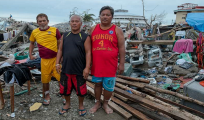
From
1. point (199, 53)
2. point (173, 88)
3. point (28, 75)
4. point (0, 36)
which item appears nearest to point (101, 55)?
point (28, 75)

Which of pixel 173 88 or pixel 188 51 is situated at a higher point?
pixel 188 51

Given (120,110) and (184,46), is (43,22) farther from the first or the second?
(184,46)

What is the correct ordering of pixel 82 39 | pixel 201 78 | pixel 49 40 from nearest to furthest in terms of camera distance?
pixel 82 39 → pixel 49 40 → pixel 201 78

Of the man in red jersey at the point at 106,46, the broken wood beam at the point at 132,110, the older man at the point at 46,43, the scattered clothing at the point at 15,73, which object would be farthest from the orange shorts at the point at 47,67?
the broken wood beam at the point at 132,110

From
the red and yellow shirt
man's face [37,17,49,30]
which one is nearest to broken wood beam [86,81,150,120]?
the red and yellow shirt

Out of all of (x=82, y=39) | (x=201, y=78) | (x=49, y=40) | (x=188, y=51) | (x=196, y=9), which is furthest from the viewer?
(x=196, y=9)

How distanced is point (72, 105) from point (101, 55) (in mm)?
1483

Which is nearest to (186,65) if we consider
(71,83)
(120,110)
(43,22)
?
(120,110)

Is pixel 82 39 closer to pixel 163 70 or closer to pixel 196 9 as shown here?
pixel 163 70

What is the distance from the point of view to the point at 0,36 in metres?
16.8

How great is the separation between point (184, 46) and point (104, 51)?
6.65 m

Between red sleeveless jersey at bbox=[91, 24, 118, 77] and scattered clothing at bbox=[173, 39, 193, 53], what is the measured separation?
21.0ft

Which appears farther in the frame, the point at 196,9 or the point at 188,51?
the point at 196,9

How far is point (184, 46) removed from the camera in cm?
770
